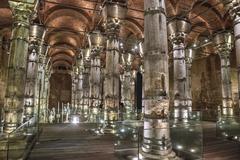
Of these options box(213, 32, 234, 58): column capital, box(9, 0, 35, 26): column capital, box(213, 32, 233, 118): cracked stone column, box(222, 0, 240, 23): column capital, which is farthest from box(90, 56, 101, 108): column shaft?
Answer: box(222, 0, 240, 23): column capital

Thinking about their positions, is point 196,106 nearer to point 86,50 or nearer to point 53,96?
point 86,50

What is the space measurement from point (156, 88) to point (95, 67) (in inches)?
431

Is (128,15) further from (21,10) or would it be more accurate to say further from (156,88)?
(156,88)

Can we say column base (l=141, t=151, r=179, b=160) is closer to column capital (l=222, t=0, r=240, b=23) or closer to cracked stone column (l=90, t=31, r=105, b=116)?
column capital (l=222, t=0, r=240, b=23)

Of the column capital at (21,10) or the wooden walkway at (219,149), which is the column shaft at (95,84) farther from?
the wooden walkway at (219,149)

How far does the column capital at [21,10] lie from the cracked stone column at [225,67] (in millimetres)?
11859

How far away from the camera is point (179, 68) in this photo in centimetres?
1170

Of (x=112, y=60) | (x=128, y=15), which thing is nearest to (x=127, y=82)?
(x=128, y=15)

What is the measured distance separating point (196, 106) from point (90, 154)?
745 inches

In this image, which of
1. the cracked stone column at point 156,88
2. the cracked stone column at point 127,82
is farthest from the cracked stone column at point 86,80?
the cracked stone column at point 156,88

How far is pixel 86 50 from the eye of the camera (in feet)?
59.9

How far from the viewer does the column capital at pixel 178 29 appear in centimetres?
1194

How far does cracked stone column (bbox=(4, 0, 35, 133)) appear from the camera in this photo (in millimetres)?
7910

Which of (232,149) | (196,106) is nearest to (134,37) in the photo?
(196,106)
